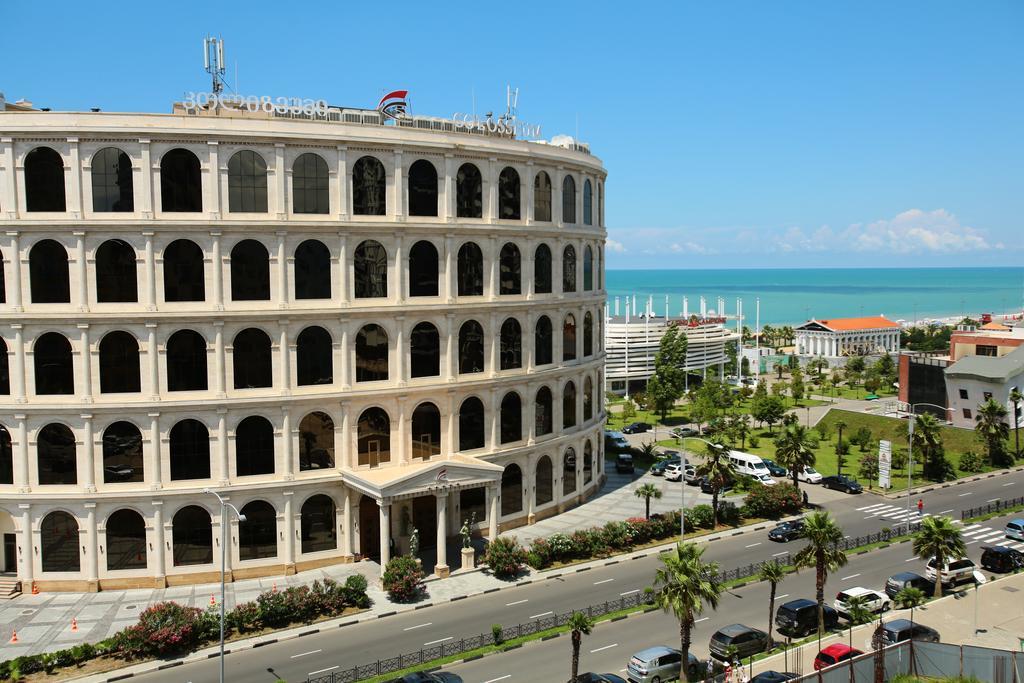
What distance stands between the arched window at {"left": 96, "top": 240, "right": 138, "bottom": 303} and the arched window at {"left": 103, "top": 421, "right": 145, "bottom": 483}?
802 cm

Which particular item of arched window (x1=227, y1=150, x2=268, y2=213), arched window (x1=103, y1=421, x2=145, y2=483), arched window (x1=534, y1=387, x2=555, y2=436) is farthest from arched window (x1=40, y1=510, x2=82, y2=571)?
arched window (x1=534, y1=387, x2=555, y2=436)

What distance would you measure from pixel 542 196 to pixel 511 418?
59.0 feet

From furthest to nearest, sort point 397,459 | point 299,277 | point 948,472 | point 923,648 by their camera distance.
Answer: point 948,472 < point 397,459 < point 299,277 < point 923,648

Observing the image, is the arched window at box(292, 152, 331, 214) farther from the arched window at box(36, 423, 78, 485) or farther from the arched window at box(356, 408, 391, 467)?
the arched window at box(36, 423, 78, 485)

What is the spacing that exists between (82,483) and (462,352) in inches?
1036

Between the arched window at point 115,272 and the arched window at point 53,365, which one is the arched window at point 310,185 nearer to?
the arched window at point 115,272

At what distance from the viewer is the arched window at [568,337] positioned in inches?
2653

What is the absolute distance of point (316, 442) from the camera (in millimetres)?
53781

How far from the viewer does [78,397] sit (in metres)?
49.1

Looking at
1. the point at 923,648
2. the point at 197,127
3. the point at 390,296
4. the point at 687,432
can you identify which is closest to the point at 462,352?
the point at 390,296

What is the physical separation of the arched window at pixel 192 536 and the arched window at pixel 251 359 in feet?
28.2

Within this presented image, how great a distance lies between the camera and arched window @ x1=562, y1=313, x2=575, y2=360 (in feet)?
221

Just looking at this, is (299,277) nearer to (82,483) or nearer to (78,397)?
(78,397)

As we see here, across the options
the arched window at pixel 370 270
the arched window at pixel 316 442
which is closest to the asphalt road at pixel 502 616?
the arched window at pixel 316 442
